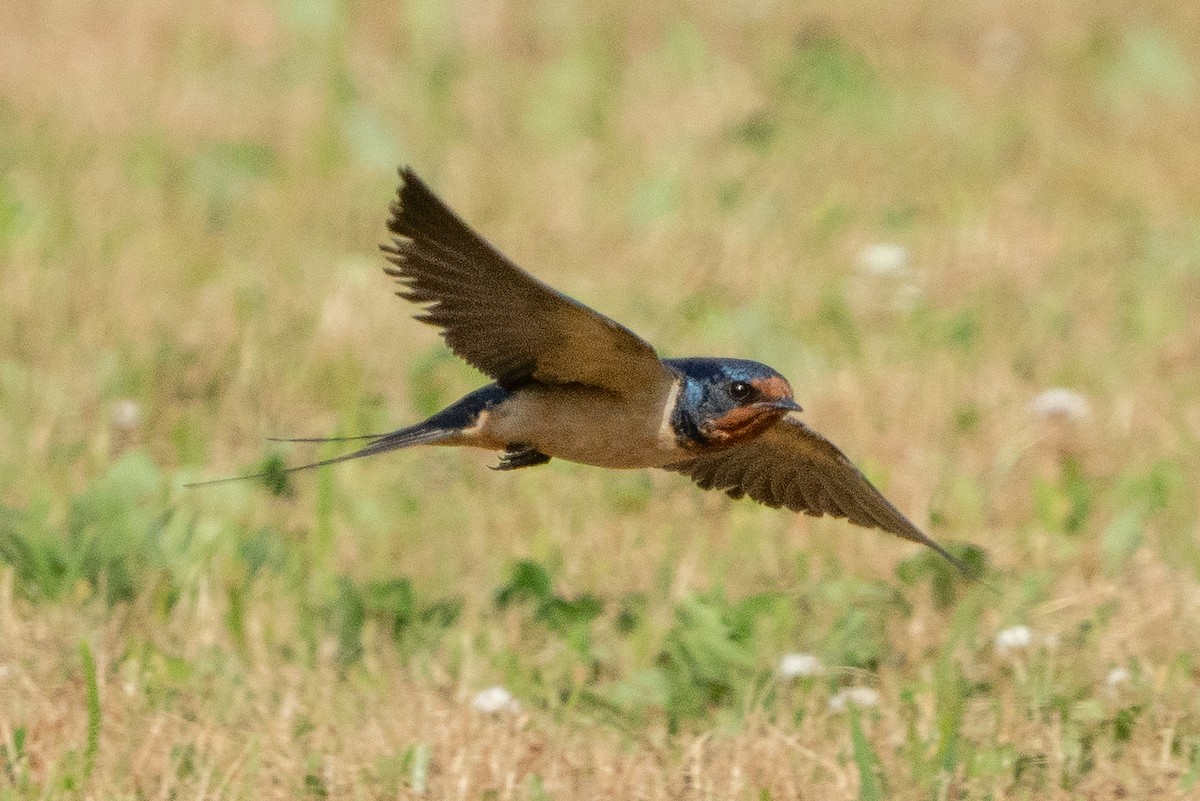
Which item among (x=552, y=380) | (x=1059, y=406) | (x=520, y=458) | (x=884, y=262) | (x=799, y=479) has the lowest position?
(x=520, y=458)

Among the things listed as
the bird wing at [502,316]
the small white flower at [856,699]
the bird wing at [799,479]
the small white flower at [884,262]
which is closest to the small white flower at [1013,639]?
the bird wing at [799,479]

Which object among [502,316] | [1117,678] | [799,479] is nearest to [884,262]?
[799,479]

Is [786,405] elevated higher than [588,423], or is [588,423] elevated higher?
[786,405]

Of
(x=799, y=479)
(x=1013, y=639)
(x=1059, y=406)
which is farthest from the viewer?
(x=1059, y=406)

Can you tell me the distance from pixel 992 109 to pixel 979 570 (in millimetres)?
4402

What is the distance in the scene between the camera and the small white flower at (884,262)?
703 cm

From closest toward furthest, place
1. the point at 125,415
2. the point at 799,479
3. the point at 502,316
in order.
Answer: the point at 502,316, the point at 799,479, the point at 125,415

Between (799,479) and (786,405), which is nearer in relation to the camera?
(786,405)

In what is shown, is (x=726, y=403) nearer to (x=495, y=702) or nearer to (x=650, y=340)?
(x=495, y=702)

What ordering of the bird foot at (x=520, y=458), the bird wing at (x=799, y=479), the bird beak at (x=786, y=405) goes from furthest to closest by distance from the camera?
the bird wing at (x=799, y=479) < the bird foot at (x=520, y=458) < the bird beak at (x=786, y=405)

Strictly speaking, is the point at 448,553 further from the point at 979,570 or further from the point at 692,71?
the point at 692,71

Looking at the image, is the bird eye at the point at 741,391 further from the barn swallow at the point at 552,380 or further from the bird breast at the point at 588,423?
the bird breast at the point at 588,423

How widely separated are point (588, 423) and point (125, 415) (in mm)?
2178

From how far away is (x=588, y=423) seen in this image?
3771 millimetres
